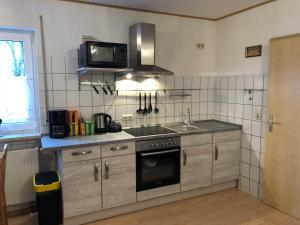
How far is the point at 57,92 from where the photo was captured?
2.81 metres

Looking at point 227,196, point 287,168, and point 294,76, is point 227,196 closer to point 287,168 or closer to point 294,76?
point 287,168

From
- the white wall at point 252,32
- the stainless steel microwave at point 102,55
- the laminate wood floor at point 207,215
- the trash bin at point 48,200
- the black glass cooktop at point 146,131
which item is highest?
the white wall at point 252,32

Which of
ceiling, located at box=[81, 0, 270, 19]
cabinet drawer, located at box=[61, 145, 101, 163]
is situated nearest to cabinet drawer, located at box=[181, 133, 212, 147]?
cabinet drawer, located at box=[61, 145, 101, 163]

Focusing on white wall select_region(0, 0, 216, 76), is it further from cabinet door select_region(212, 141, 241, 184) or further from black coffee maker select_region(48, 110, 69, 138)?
cabinet door select_region(212, 141, 241, 184)

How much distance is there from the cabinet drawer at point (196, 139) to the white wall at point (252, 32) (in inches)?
38.4

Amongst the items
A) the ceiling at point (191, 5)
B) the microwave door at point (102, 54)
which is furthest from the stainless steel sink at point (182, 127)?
the ceiling at point (191, 5)

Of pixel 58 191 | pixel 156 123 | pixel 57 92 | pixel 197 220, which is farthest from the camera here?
pixel 156 123

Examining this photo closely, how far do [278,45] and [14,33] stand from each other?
2.79 meters

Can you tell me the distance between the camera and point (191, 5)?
9.80 feet

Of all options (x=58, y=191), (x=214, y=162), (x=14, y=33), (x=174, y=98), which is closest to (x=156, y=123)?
(x=174, y=98)

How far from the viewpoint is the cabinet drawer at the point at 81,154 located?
2.35 m

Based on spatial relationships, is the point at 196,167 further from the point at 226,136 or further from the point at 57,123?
the point at 57,123

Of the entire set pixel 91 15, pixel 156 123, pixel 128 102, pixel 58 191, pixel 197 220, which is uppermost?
pixel 91 15

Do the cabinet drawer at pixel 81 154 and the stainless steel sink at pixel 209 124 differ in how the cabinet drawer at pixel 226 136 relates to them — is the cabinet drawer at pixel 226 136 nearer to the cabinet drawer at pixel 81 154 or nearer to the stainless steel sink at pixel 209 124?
the stainless steel sink at pixel 209 124
